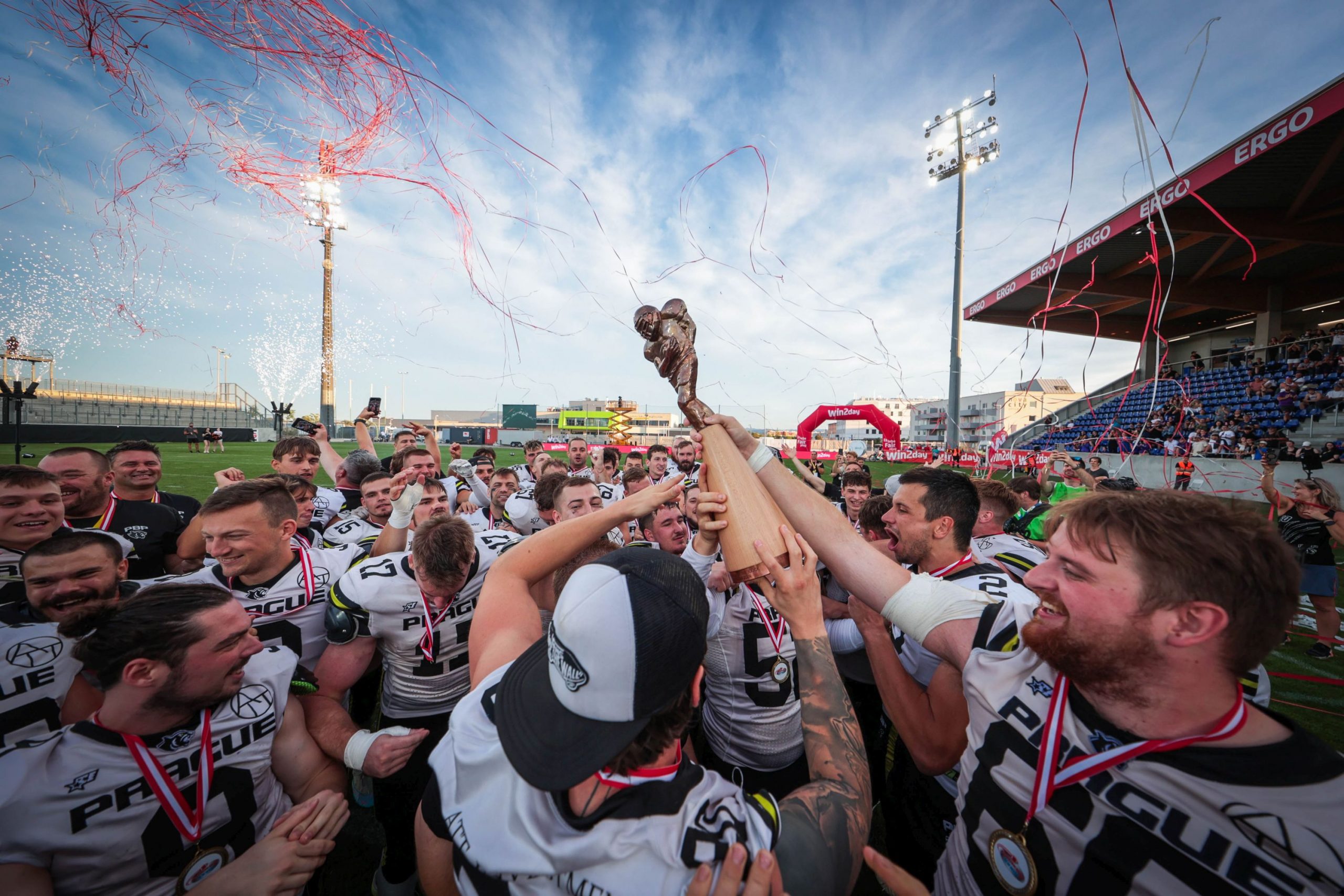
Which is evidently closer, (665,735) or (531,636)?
(665,735)

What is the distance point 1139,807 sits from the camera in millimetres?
1045

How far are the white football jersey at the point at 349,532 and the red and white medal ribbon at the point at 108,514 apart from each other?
1.36 m

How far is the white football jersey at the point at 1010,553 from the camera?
2836 mm

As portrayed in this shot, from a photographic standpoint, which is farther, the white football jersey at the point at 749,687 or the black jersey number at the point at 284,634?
the black jersey number at the point at 284,634

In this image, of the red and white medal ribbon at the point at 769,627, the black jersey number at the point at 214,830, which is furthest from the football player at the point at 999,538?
the black jersey number at the point at 214,830

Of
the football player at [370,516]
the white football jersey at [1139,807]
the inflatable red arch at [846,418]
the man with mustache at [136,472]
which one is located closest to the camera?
the white football jersey at [1139,807]

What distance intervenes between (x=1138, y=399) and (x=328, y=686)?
30.3 metres

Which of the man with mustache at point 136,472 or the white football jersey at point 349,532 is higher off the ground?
the man with mustache at point 136,472

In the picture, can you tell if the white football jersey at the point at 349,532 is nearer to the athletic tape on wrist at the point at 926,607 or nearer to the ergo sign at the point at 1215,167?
the athletic tape on wrist at the point at 926,607

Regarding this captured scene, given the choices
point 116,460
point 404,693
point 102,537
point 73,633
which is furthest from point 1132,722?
point 116,460

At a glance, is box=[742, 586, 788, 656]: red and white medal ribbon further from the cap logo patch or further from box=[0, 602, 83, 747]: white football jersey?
box=[0, 602, 83, 747]: white football jersey

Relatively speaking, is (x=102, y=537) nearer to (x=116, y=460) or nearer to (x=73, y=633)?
(x=73, y=633)

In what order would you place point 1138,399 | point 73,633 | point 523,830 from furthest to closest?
1. point 1138,399
2. point 73,633
3. point 523,830

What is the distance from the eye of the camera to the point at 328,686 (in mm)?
2385
